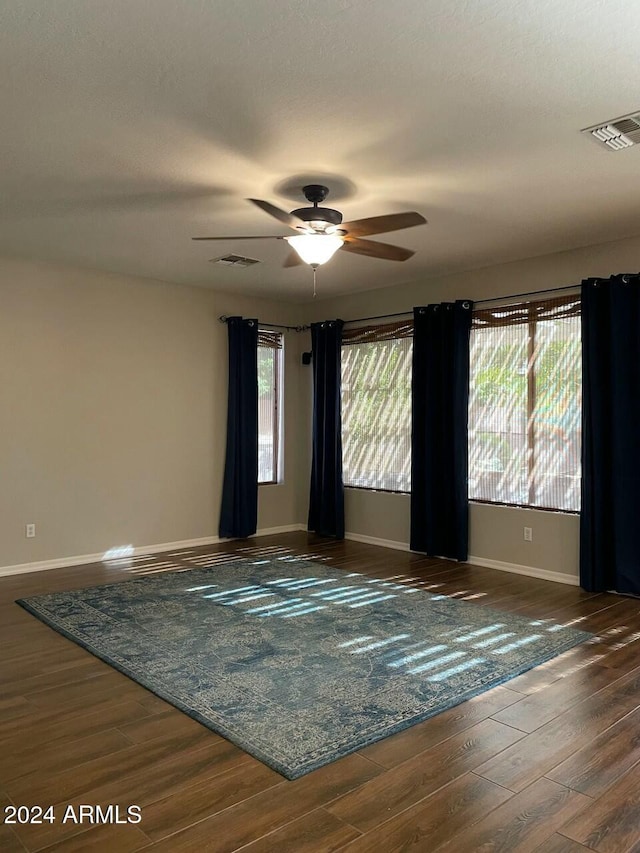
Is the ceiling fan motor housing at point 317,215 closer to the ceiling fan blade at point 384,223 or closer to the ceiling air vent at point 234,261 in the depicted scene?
the ceiling fan blade at point 384,223

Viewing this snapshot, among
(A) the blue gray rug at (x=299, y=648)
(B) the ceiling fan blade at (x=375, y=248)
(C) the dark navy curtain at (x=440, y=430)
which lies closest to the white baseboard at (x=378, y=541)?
(C) the dark navy curtain at (x=440, y=430)

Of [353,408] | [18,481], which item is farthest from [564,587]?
[18,481]

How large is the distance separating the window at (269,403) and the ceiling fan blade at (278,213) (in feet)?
11.9

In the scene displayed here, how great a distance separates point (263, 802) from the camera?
2350mm

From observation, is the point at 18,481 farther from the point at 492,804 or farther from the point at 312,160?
the point at 492,804

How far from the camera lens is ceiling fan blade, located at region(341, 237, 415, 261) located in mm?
4104

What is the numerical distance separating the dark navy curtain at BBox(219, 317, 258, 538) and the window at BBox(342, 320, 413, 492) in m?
1.01

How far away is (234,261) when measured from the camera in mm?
5816

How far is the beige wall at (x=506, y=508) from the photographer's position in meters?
5.41

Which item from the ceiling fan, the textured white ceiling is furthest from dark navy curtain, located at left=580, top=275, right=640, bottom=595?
the ceiling fan

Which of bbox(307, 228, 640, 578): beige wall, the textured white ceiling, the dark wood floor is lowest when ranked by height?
the dark wood floor

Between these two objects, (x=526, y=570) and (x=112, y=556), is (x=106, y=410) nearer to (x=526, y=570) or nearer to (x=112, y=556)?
(x=112, y=556)

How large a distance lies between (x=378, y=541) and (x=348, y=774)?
4.56 meters

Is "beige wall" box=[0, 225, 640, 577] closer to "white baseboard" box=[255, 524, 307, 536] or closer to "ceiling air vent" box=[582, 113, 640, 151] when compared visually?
"white baseboard" box=[255, 524, 307, 536]
